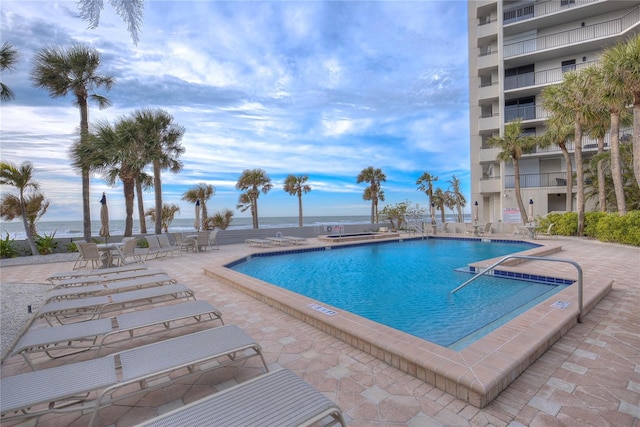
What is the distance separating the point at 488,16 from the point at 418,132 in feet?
31.6

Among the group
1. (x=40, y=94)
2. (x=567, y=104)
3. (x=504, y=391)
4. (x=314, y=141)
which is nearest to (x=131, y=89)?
(x=40, y=94)

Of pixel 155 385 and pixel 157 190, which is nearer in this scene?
pixel 155 385

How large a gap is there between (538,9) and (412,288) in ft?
80.0

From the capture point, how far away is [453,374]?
2.54 meters

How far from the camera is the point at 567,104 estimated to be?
46.1 feet

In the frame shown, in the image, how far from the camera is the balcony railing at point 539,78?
1962 centimetres

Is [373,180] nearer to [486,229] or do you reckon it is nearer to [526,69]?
[486,229]

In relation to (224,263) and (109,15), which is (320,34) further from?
(109,15)

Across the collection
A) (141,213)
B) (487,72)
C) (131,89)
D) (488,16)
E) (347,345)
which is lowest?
(347,345)

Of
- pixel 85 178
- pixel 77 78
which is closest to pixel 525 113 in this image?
pixel 77 78

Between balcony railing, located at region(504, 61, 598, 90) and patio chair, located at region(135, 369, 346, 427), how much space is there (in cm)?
2526

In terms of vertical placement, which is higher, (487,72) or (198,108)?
(487,72)

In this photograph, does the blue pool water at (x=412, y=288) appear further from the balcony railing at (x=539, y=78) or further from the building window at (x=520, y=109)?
the balcony railing at (x=539, y=78)

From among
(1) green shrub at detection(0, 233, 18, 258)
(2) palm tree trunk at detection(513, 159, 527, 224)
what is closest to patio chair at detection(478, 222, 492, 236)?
(2) palm tree trunk at detection(513, 159, 527, 224)
